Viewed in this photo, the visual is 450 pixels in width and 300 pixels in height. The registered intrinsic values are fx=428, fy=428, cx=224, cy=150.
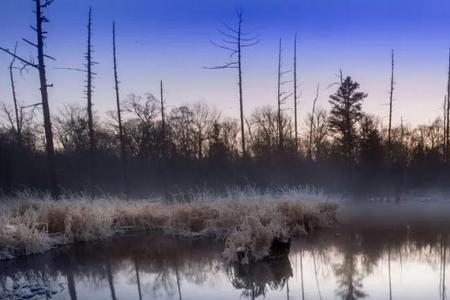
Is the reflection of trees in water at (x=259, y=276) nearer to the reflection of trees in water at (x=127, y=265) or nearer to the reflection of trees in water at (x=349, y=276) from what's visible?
the reflection of trees in water at (x=127, y=265)

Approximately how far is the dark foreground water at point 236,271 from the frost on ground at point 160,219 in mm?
548

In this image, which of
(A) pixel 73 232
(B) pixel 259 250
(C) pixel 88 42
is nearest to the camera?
(B) pixel 259 250

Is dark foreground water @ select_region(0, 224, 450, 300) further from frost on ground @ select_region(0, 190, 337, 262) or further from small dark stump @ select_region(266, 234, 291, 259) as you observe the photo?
frost on ground @ select_region(0, 190, 337, 262)

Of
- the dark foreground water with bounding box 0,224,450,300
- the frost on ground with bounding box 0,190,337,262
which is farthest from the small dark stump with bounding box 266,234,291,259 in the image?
the dark foreground water with bounding box 0,224,450,300

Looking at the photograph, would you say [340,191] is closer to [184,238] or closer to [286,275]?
[184,238]

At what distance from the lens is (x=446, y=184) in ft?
90.9

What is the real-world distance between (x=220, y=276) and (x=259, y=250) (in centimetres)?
117

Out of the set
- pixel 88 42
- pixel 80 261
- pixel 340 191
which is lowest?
pixel 340 191

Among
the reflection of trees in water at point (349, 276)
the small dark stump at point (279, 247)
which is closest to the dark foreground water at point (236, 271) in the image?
the reflection of trees in water at point (349, 276)

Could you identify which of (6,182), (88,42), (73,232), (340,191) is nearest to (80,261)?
(73,232)

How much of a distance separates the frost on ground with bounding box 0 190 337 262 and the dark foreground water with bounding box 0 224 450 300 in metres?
0.55

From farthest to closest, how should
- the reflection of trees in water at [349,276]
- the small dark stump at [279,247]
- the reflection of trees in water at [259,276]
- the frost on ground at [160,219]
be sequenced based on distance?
the frost on ground at [160,219], the small dark stump at [279,247], the reflection of trees in water at [259,276], the reflection of trees in water at [349,276]

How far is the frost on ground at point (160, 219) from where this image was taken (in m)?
9.62

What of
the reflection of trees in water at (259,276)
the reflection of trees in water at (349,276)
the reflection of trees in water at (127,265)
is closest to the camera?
the reflection of trees in water at (349,276)
